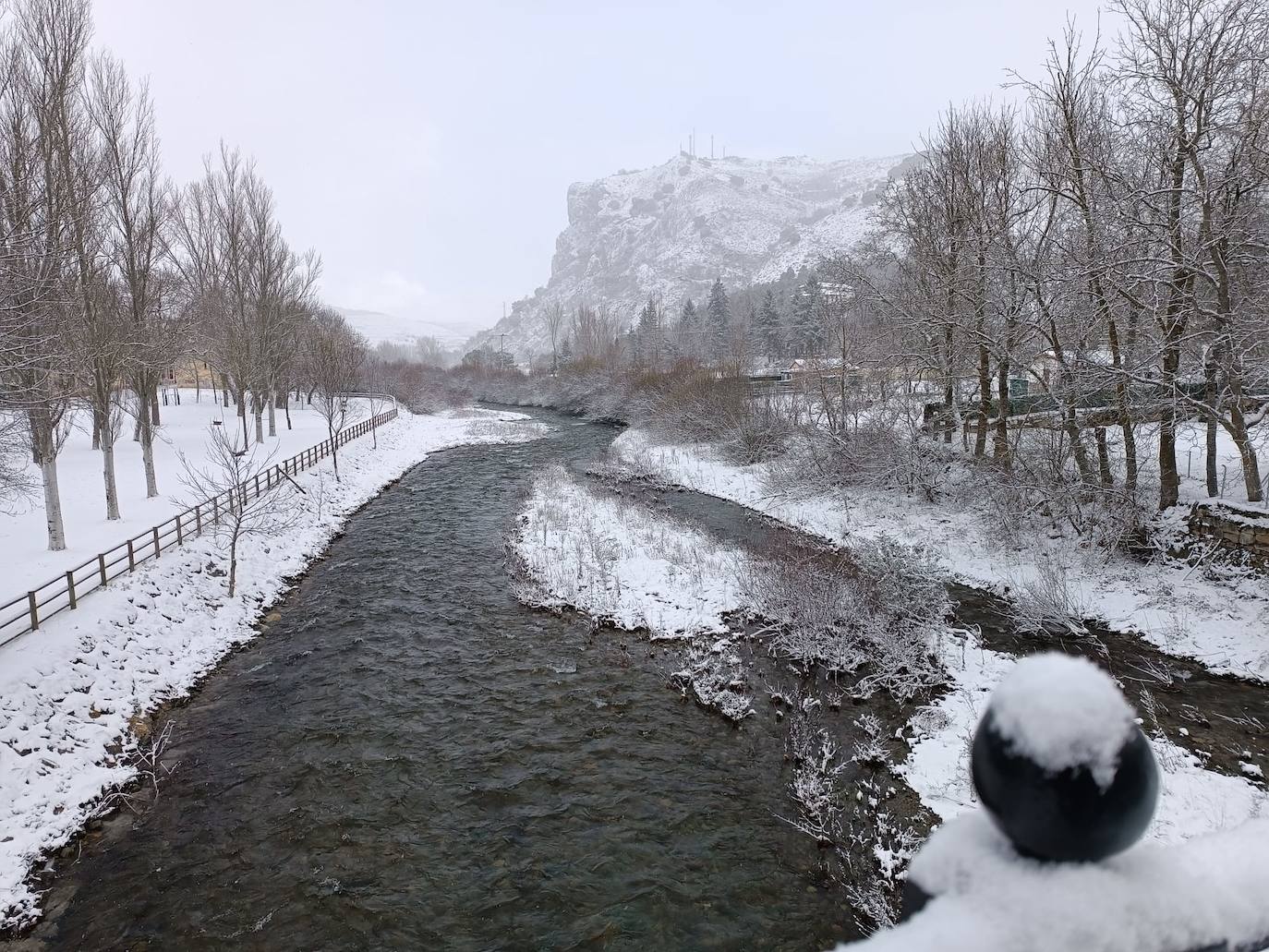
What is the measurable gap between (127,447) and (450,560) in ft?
82.2

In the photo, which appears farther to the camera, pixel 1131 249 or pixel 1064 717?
pixel 1131 249

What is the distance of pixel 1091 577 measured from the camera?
1402 centimetres

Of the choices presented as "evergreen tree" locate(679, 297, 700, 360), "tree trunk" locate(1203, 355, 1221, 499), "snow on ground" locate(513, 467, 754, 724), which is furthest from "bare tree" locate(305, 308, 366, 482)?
"evergreen tree" locate(679, 297, 700, 360)

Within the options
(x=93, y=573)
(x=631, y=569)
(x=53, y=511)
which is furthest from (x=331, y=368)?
(x=631, y=569)

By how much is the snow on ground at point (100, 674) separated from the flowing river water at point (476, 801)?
54 cm

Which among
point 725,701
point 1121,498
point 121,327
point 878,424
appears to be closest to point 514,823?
point 725,701

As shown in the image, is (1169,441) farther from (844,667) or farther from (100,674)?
(100,674)

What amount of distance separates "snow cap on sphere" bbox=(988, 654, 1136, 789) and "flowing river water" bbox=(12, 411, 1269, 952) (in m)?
7.24

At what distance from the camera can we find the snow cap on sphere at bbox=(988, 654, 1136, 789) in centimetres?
85

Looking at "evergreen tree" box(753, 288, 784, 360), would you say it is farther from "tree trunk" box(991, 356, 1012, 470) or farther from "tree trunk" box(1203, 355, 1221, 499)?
"tree trunk" box(1203, 355, 1221, 499)

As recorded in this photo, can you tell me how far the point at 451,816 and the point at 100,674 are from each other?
6.89 m

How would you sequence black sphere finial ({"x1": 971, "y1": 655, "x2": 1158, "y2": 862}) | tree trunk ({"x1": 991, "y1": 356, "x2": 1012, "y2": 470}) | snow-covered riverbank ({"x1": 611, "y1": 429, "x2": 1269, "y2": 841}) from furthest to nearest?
tree trunk ({"x1": 991, "y1": 356, "x2": 1012, "y2": 470})
snow-covered riverbank ({"x1": 611, "y1": 429, "x2": 1269, "y2": 841})
black sphere finial ({"x1": 971, "y1": 655, "x2": 1158, "y2": 862})

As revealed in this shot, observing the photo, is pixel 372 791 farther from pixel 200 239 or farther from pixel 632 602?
pixel 200 239

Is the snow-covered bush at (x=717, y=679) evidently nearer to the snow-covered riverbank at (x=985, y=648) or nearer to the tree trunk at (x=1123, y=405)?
the snow-covered riverbank at (x=985, y=648)
